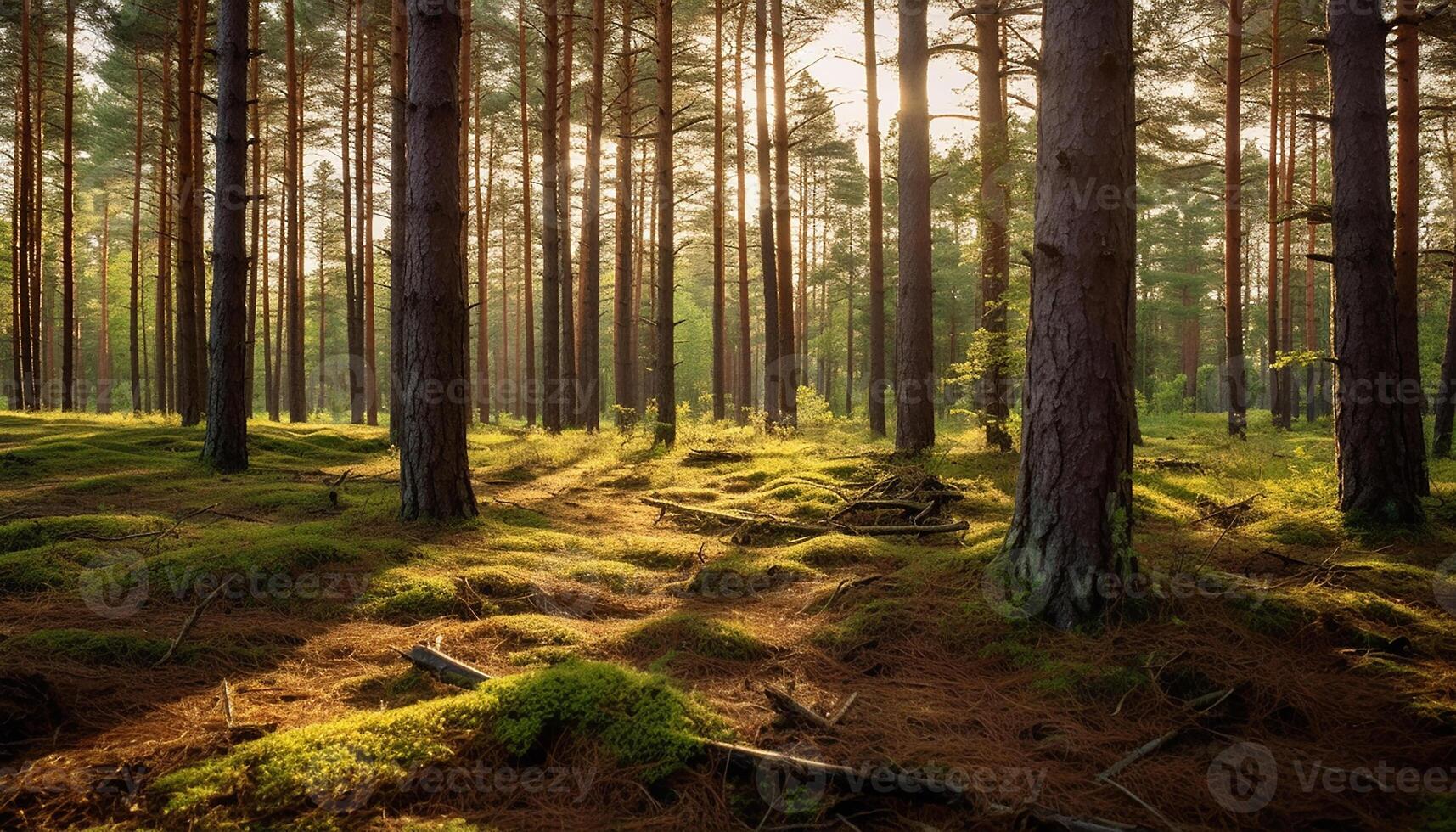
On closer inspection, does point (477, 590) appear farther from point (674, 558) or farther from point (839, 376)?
point (839, 376)

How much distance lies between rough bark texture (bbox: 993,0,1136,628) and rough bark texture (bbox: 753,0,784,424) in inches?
456

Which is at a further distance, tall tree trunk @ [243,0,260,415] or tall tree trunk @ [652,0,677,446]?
tall tree trunk @ [243,0,260,415]

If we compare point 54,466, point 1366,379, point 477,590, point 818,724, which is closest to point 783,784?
point 818,724

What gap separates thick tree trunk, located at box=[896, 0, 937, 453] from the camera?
10039 mm

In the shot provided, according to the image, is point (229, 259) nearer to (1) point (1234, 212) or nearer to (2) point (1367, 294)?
(2) point (1367, 294)

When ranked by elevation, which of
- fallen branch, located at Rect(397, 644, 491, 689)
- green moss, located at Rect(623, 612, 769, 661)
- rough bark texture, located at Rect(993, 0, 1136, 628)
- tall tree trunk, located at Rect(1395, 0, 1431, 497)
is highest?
tall tree trunk, located at Rect(1395, 0, 1431, 497)

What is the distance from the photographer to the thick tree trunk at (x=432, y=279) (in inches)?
253

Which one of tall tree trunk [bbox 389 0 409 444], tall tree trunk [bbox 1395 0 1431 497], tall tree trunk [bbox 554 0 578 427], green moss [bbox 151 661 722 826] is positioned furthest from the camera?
tall tree trunk [bbox 554 0 578 427]

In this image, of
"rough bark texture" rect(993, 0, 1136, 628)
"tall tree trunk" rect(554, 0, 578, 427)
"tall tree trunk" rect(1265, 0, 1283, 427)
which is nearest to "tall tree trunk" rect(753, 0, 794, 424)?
"tall tree trunk" rect(554, 0, 578, 427)

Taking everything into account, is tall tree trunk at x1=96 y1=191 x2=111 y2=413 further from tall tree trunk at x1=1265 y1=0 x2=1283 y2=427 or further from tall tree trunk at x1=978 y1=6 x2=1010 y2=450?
tall tree trunk at x1=1265 y1=0 x2=1283 y2=427

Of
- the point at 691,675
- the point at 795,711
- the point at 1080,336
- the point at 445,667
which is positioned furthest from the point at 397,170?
the point at 795,711

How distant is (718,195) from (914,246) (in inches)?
392

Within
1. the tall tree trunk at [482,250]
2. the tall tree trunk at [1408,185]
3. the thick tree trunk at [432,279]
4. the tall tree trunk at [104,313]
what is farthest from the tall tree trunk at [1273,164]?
the tall tree trunk at [104,313]

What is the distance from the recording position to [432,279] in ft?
21.1
